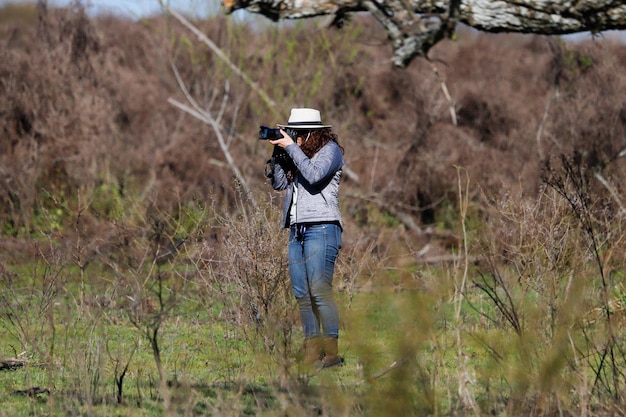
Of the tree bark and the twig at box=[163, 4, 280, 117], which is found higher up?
the tree bark

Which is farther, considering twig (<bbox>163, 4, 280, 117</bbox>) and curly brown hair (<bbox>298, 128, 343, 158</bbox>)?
twig (<bbox>163, 4, 280, 117</bbox>)

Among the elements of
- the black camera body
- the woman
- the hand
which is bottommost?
the woman

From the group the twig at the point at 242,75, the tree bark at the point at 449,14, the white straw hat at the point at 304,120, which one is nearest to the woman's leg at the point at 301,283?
the white straw hat at the point at 304,120

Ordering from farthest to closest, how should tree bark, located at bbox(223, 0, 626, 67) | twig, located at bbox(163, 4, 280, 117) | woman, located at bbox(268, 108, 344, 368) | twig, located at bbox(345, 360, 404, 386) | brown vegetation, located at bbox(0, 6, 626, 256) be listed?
twig, located at bbox(163, 4, 280, 117) → brown vegetation, located at bbox(0, 6, 626, 256) → tree bark, located at bbox(223, 0, 626, 67) → woman, located at bbox(268, 108, 344, 368) → twig, located at bbox(345, 360, 404, 386)

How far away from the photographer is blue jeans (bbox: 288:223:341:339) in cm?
645

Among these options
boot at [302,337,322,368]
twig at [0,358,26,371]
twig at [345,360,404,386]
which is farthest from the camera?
twig at [0,358,26,371]

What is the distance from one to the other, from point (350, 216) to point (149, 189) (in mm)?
2941

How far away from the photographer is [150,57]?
19953 mm

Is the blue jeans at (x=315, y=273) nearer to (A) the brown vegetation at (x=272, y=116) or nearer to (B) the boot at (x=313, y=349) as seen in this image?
(B) the boot at (x=313, y=349)

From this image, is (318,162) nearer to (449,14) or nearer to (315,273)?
(315,273)

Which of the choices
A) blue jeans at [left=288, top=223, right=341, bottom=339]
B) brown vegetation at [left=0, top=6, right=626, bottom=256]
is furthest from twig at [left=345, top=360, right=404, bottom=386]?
brown vegetation at [left=0, top=6, right=626, bottom=256]

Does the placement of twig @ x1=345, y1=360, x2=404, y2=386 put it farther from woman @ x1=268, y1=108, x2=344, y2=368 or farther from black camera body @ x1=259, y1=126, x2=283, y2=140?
black camera body @ x1=259, y1=126, x2=283, y2=140

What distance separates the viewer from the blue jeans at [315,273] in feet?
21.2

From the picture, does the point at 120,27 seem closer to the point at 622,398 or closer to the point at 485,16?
the point at 485,16
